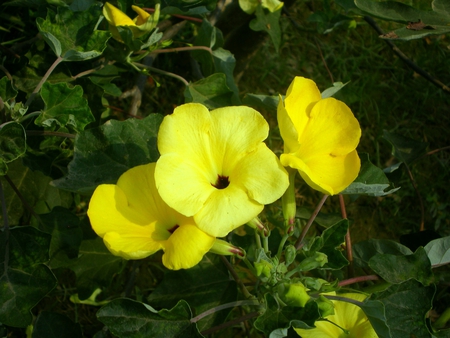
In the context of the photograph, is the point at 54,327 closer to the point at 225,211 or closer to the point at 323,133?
the point at 225,211

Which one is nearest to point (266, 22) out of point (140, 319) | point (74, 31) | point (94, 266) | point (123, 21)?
point (123, 21)

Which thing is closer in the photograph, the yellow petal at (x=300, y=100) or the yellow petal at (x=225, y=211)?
the yellow petal at (x=225, y=211)

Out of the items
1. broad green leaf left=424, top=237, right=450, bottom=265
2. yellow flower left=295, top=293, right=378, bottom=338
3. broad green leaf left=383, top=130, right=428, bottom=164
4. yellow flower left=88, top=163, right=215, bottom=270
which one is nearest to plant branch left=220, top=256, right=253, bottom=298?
yellow flower left=295, top=293, right=378, bottom=338

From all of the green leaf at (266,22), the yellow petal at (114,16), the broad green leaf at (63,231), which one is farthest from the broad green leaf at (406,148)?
the broad green leaf at (63,231)

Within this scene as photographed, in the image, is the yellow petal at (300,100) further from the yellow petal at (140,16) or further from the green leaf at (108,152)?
the yellow petal at (140,16)

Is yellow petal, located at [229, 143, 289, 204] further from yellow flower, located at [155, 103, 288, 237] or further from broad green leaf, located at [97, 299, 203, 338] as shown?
broad green leaf, located at [97, 299, 203, 338]

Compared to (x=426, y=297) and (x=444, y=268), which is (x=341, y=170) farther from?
(x=444, y=268)

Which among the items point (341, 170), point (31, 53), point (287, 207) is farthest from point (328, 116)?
point (31, 53)
